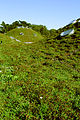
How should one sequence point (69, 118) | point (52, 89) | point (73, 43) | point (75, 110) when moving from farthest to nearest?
point (73, 43) < point (52, 89) < point (75, 110) < point (69, 118)

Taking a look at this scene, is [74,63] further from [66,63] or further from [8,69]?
[8,69]

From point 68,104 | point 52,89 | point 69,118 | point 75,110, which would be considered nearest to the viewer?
point 69,118

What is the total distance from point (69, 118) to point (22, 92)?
424cm

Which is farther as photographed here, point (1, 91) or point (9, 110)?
point (1, 91)

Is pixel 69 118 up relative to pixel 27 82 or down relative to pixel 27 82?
down

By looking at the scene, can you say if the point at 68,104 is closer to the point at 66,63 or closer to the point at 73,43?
the point at 66,63

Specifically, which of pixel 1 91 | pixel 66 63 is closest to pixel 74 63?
pixel 66 63

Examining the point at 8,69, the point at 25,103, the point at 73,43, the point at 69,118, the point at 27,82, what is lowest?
the point at 69,118

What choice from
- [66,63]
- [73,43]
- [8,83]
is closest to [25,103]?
[8,83]

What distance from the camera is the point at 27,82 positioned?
10.2 metres

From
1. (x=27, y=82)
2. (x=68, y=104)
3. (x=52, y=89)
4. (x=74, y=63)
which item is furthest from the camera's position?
(x=74, y=63)

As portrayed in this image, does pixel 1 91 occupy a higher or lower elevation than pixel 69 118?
higher

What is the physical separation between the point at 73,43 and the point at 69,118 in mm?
19575

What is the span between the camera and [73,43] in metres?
23.6
